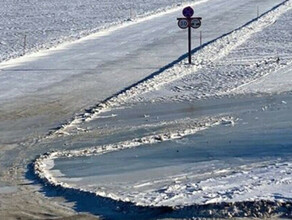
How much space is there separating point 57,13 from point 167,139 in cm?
3975

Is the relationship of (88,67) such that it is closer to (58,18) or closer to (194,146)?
(194,146)

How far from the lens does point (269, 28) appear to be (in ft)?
121

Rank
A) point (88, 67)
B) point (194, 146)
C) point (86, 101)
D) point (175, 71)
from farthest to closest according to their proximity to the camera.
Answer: point (88, 67)
point (175, 71)
point (86, 101)
point (194, 146)

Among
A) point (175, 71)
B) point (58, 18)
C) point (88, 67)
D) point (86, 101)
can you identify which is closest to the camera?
point (86, 101)

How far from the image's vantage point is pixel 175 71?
24375mm

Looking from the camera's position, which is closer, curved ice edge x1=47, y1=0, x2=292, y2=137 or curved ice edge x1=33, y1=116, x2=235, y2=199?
curved ice edge x1=33, y1=116, x2=235, y2=199

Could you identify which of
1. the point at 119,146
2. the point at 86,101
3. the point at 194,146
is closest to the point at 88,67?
the point at 86,101

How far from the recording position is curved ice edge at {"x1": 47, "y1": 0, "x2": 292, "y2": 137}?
1833 centimetres

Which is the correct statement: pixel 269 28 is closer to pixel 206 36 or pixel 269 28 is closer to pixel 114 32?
pixel 206 36

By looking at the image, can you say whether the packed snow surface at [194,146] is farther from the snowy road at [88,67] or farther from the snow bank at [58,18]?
the snow bank at [58,18]

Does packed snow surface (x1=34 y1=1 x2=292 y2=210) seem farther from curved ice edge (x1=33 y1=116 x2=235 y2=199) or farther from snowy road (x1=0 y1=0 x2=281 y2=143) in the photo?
snowy road (x1=0 y1=0 x2=281 y2=143)

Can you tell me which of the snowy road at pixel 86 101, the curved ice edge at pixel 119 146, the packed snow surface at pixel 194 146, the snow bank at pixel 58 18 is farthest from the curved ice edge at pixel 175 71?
the snow bank at pixel 58 18

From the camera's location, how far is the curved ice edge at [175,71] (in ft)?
60.1

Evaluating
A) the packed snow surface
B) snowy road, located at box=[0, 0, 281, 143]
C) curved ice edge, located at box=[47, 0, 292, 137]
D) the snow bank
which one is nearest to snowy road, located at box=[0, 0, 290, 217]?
snowy road, located at box=[0, 0, 281, 143]
